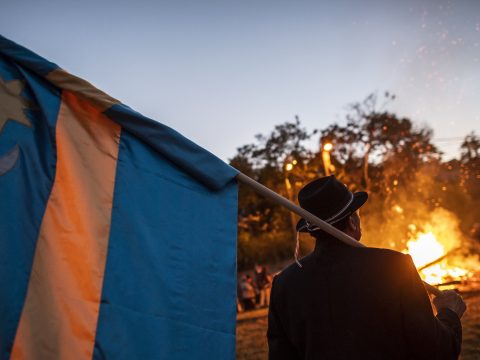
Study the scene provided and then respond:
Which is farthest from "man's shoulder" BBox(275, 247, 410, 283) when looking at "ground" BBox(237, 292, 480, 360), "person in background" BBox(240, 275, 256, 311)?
"person in background" BBox(240, 275, 256, 311)

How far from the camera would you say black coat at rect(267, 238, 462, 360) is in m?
1.85

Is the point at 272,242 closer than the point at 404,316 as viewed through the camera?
No

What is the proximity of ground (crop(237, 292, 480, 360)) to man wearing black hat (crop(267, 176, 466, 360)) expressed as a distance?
5426mm

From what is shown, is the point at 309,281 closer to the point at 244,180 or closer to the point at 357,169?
the point at 244,180

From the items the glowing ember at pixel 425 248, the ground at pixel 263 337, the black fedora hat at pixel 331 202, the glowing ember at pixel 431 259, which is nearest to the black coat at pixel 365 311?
the black fedora hat at pixel 331 202

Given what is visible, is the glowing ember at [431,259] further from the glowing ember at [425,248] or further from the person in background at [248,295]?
the person in background at [248,295]

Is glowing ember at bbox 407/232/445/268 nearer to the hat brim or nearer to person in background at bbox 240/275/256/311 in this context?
person in background at bbox 240/275/256/311

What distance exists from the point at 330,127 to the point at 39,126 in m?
22.3

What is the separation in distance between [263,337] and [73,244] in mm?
8720

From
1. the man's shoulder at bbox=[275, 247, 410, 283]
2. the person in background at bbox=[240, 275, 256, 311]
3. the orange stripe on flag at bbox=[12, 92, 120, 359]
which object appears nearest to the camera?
the orange stripe on flag at bbox=[12, 92, 120, 359]

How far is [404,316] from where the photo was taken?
1.84 metres

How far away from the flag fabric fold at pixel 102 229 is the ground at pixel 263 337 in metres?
5.97

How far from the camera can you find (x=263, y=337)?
9.74 m

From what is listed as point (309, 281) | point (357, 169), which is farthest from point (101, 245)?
point (357, 169)
